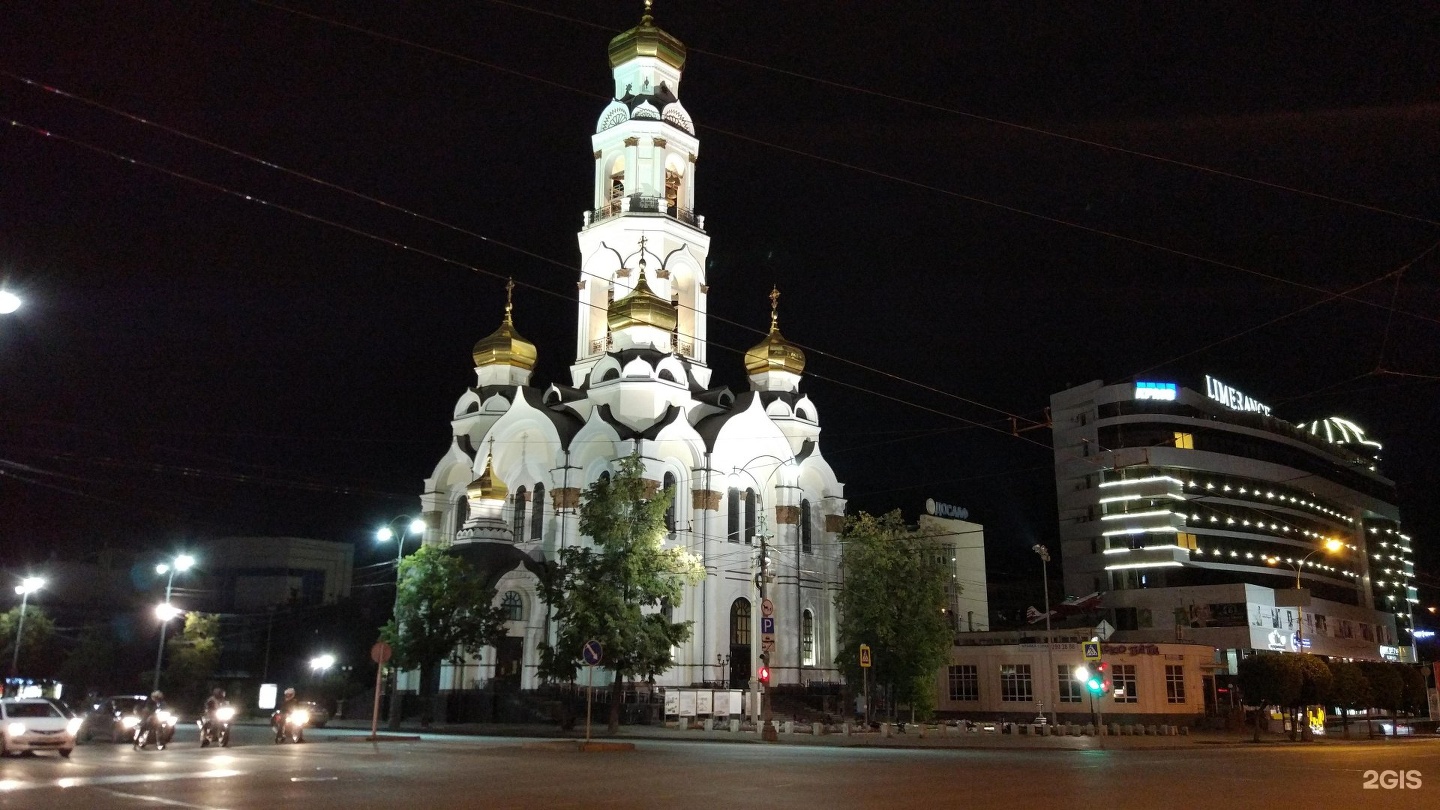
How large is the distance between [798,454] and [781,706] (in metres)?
14.0

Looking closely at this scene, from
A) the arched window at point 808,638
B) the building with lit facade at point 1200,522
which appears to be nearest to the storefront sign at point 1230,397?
the building with lit facade at point 1200,522

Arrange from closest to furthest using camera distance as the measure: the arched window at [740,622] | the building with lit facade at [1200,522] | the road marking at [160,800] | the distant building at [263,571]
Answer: the road marking at [160,800], the arched window at [740,622], the building with lit facade at [1200,522], the distant building at [263,571]

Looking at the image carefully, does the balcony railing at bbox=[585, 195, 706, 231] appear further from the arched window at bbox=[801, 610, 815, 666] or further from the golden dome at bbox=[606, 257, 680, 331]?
the arched window at bbox=[801, 610, 815, 666]

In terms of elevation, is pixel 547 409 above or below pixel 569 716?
above

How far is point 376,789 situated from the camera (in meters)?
13.6

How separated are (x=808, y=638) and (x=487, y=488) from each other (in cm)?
1638

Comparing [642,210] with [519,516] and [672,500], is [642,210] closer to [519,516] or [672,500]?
[672,500]

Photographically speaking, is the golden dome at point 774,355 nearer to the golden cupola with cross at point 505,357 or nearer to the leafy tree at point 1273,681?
the golden cupola with cross at point 505,357

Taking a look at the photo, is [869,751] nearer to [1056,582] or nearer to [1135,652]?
[1135,652]

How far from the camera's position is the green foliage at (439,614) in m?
37.0

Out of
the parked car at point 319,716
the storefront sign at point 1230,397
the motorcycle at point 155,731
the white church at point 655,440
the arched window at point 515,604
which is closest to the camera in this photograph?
the motorcycle at point 155,731

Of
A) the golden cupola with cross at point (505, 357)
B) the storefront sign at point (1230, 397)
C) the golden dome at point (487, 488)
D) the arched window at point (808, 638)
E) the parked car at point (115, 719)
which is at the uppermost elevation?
the storefront sign at point (1230, 397)

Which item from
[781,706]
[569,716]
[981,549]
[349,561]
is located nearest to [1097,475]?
[981,549]

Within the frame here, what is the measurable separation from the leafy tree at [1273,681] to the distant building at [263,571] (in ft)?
212
